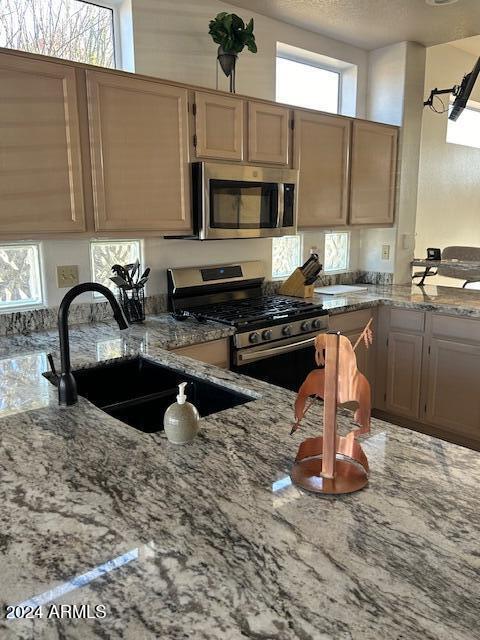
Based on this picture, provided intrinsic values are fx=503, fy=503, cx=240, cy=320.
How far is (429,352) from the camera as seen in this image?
3105mm

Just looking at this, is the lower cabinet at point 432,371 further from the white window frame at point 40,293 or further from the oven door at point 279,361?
the white window frame at point 40,293

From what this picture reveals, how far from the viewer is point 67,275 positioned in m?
2.54

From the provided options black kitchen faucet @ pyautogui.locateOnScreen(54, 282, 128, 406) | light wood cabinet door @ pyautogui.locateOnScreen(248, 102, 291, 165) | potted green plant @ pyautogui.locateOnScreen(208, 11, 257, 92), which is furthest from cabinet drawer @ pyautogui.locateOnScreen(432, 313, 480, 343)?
black kitchen faucet @ pyautogui.locateOnScreen(54, 282, 128, 406)

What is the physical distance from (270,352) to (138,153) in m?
1.17

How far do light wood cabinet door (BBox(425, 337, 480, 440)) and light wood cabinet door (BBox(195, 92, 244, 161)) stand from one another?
65.5 inches

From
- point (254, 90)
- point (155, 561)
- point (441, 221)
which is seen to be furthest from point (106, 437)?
point (441, 221)

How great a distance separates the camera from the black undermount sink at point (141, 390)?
176 cm

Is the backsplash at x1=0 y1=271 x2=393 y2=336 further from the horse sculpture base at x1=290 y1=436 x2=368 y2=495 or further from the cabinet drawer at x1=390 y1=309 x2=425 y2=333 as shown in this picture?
the horse sculpture base at x1=290 y1=436 x2=368 y2=495

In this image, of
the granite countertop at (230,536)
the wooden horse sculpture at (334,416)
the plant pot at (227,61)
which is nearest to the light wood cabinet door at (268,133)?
the plant pot at (227,61)

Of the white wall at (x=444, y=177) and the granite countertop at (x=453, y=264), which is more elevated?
the white wall at (x=444, y=177)

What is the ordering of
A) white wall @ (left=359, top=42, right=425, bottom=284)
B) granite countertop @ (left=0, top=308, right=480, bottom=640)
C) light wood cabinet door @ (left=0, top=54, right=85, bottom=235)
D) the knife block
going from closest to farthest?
1. granite countertop @ (left=0, top=308, right=480, bottom=640)
2. light wood cabinet door @ (left=0, top=54, right=85, bottom=235)
3. the knife block
4. white wall @ (left=359, top=42, right=425, bottom=284)

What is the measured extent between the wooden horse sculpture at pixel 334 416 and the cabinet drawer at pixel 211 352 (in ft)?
4.29

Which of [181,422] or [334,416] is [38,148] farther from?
[334,416]

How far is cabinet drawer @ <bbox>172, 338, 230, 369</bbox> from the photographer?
2328 millimetres
